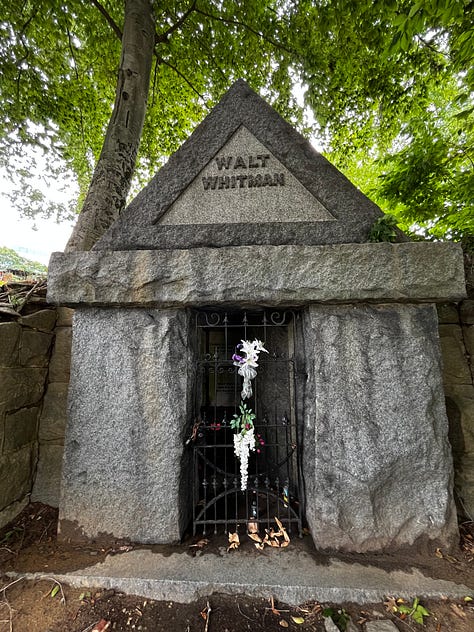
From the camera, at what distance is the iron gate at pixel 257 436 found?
2.04 m

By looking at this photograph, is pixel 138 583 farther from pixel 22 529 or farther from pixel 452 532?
pixel 452 532

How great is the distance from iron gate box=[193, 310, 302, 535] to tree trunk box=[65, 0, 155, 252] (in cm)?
184

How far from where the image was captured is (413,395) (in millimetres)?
1832

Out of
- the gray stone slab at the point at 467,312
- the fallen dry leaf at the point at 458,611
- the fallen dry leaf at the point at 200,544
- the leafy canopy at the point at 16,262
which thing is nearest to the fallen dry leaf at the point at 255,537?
the fallen dry leaf at the point at 200,544

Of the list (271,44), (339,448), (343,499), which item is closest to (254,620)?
(343,499)

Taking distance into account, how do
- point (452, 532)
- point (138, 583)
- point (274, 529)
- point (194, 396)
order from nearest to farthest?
point (138, 583), point (452, 532), point (274, 529), point (194, 396)

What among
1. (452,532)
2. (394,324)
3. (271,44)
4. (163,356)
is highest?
(271,44)

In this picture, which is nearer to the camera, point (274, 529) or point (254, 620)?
point (254, 620)

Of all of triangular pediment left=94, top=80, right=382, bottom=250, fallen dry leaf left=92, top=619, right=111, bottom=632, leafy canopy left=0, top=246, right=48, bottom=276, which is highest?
leafy canopy left=0, top=246, right=48, bottom=276

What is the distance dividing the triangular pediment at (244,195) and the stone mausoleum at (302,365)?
2 cm

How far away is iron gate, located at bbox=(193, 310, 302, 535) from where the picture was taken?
6.69 ft

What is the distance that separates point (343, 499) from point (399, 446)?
0.51m

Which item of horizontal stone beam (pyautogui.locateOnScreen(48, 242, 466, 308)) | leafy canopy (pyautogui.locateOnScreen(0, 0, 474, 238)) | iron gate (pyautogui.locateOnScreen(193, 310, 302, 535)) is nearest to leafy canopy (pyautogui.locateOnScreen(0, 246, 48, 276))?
leafy canopy (pyautogui.locateOnScreen(0, 0, 474, 238))

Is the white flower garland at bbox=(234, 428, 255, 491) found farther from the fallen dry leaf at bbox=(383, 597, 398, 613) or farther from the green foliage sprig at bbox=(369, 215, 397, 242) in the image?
the green foliage sprig at bbox=(369, 215, 397, 242)
